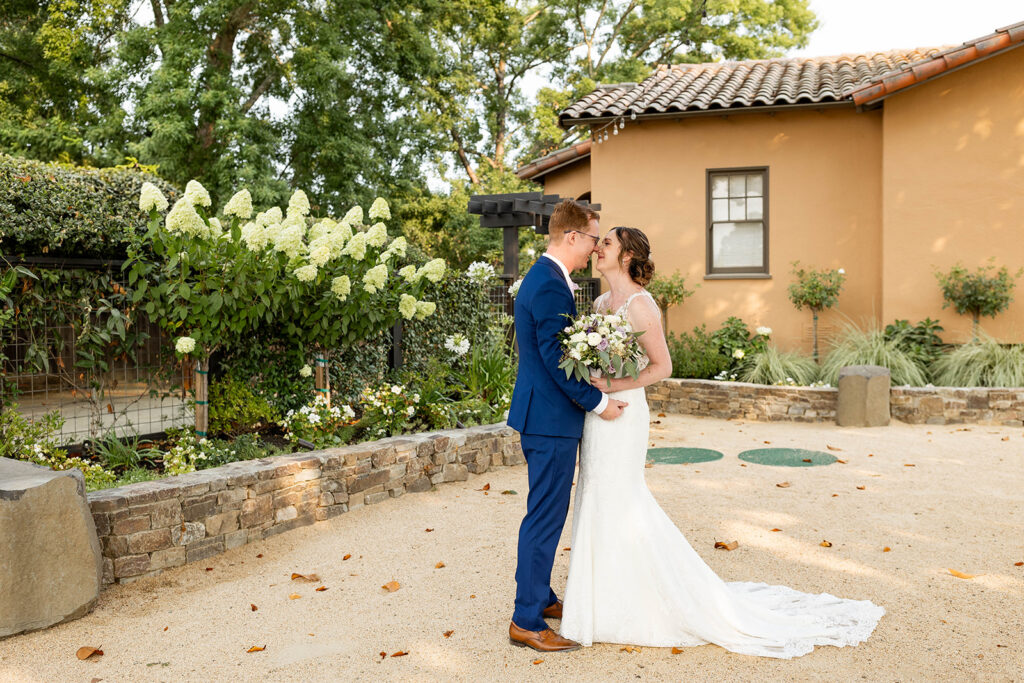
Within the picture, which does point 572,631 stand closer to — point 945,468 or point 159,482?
point 159,482

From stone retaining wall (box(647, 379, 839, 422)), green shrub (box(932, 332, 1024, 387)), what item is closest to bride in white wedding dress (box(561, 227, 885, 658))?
stone retaining wall (box(647, 379, 839, 422))

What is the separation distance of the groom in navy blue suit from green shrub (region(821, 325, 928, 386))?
8086 millimetres

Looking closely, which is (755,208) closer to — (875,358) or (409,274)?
(875,358)

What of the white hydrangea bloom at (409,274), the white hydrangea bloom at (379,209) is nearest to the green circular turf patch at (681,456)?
the white hydrangea bloom at (409,274)

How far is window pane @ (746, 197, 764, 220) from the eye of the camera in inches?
528

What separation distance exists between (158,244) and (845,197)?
10.7m

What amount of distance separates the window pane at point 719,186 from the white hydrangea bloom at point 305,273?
8.87 meters

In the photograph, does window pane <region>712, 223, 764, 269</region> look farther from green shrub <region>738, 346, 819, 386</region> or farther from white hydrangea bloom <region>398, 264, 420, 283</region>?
white hydrangea bloom <region>398, 264, 420, 283</region>

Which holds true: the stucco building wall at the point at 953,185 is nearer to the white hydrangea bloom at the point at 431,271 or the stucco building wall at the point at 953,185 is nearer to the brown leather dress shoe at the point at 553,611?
the white hydrangea bloom at the point at 431,271

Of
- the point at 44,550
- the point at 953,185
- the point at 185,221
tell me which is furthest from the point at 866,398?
the point at 44,550

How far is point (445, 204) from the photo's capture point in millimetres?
23844

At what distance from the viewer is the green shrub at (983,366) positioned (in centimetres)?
1020

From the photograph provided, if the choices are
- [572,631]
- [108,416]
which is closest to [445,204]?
[108,416]

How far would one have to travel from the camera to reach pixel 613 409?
12.6ft
